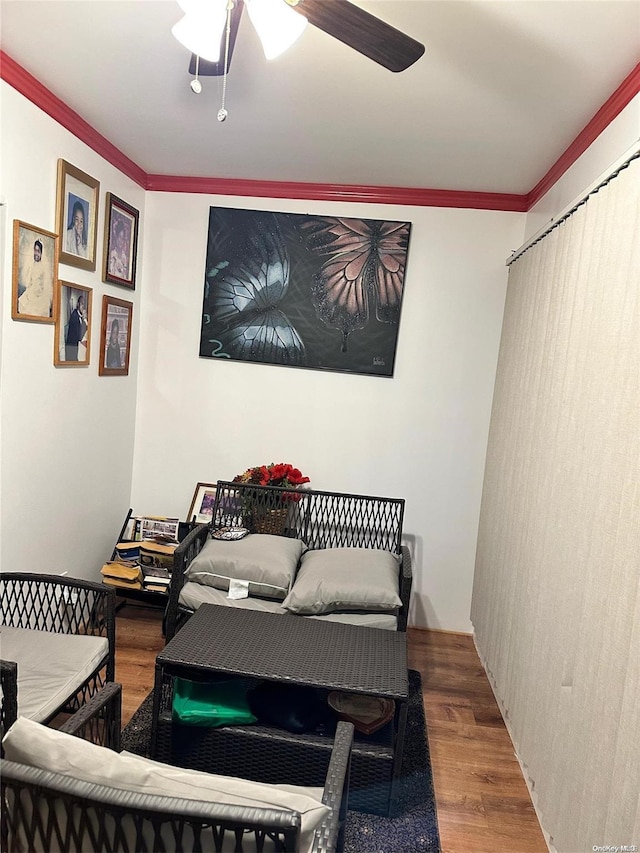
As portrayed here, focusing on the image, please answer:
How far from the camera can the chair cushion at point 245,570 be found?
9.75 ft

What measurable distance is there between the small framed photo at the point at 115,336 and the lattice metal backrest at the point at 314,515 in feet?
2.97

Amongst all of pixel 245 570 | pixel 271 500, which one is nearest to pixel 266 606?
pixel 245 570


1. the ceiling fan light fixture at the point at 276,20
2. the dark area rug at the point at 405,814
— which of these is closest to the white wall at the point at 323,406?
the dark area rug at the point at 405,814

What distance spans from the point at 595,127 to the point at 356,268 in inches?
60.6

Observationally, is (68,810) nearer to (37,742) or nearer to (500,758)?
(37,742)

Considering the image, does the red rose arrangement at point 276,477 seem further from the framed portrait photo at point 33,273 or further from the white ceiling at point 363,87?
the white ceiling at point 363,87

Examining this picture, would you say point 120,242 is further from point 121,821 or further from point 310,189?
point 121,821

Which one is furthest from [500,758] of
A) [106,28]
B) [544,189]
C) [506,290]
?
[106,28]

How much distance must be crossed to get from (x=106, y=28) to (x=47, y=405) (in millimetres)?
1590

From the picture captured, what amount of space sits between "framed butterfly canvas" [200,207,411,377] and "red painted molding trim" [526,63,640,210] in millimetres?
835

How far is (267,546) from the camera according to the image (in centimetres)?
318

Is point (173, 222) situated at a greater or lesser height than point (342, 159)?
lesser

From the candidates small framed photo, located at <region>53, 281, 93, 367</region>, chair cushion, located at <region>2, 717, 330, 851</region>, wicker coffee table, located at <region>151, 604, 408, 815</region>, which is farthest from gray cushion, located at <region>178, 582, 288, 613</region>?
chair cushion, located at <region>2, 717, 330, 851</region>

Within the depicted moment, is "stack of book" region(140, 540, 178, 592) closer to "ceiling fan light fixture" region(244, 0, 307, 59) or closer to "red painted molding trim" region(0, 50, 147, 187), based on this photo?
"red painted molding trim" region(0, 50, 147, 187)
